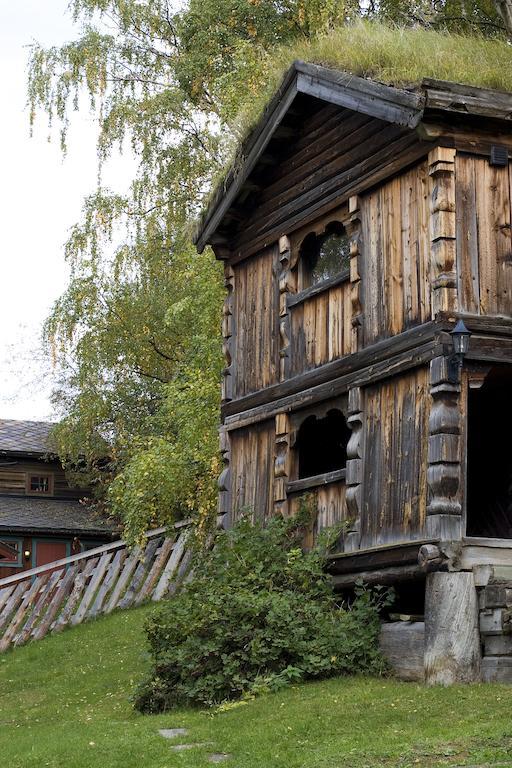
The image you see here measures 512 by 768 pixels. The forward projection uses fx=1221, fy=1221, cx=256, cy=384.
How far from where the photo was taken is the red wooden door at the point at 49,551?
3809 cm

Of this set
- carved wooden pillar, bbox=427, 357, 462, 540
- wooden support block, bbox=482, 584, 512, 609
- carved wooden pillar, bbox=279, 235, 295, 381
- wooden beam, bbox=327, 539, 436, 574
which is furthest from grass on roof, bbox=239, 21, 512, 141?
wooden support block, bbox=482, 584, 512, 609

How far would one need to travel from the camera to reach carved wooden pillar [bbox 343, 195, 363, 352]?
1631 cm

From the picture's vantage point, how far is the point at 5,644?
25.3 meters

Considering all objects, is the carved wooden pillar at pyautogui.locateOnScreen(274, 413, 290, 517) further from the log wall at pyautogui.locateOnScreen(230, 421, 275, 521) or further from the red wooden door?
the red wooden door

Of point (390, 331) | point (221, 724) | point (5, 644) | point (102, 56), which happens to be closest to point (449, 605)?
point (221, 724)

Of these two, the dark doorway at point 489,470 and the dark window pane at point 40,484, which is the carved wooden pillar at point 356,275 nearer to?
the dark doorway at point 489,470

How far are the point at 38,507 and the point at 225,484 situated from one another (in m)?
21.5

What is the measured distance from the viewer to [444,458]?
1400 centimetres

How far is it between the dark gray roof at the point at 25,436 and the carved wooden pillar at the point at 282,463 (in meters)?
22.0

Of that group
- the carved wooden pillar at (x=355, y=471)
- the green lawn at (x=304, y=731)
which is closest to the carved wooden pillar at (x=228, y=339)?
the carved wooden pillar at (x=355, y=471)

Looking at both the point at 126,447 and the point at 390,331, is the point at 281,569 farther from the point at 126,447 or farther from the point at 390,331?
the point at 126,447

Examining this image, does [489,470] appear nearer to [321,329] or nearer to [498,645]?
[321,329]

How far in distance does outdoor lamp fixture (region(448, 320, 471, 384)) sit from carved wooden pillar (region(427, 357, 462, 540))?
0.06 metres

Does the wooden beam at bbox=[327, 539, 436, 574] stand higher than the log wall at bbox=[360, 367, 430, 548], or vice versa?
the log wall at bbox=[360, 367, 430, 548]
